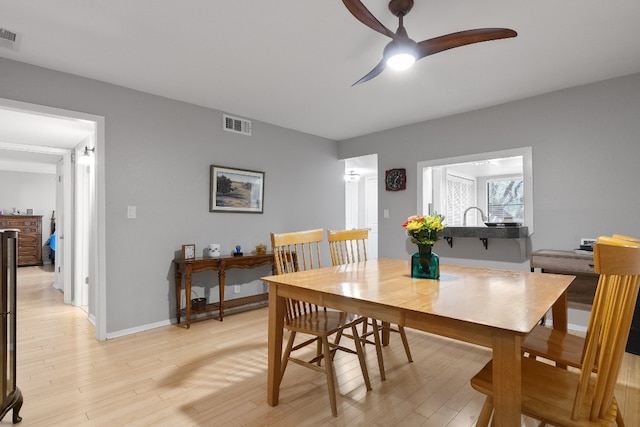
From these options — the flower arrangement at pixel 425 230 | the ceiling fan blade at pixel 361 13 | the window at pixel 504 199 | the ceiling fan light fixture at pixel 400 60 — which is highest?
the ceiling fan blade at pixel 361 13

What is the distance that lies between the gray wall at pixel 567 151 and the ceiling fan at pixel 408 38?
81.7 inches

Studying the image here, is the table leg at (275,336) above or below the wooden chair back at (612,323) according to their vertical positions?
below

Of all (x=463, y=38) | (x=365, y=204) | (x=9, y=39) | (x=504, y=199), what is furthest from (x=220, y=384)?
(x=365, y=204)

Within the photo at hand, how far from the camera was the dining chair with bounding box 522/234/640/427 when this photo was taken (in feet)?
4.66

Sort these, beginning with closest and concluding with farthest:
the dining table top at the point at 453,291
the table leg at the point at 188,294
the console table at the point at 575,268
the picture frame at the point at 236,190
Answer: the dining table top at the point at 453,291
the console table at the point at 575,268
the table leg at the point at 188,294
the picture frame at the point at 236,190

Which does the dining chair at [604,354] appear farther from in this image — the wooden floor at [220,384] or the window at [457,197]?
the window at [457,197]

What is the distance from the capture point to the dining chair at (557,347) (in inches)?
55.9

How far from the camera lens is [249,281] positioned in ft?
13.8

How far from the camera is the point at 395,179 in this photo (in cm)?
459

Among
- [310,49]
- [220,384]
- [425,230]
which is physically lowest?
[220,384]

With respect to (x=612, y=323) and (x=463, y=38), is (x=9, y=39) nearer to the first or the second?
(x=463, y=38)

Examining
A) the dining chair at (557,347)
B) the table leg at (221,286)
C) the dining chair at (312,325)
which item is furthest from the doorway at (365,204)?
the dining chair at (557,347)

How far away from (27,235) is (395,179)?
8.59 meters

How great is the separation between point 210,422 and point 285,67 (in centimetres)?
256
